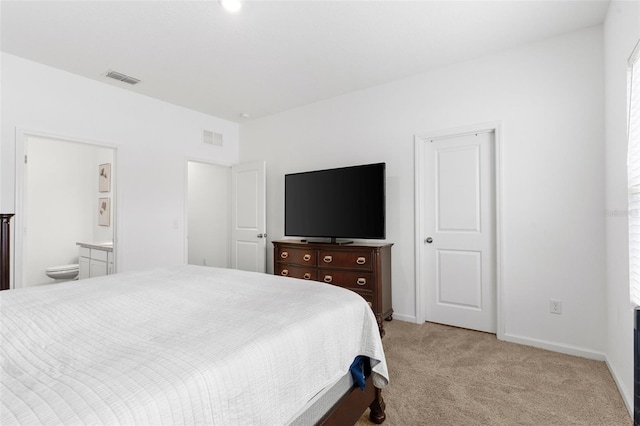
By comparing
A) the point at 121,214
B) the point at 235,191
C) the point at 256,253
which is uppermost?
the point at 235,191

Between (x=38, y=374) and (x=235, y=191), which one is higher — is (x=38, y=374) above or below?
below

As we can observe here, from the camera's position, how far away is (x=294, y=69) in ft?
10.8

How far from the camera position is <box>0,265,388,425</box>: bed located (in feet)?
2.40

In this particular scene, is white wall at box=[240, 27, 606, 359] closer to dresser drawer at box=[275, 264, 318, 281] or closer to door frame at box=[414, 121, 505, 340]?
door frame at box=[414, 121, 505, 340]

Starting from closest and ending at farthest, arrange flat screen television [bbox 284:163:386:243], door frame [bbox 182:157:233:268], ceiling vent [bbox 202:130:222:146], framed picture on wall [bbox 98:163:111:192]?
flat screen television [bbox 284:163:386:243] < door frame [bbox 182:157:233:268] < ceiling vent [bbox 202:130:222:146] < framed picture on wall [bbox 98:163:111:192]

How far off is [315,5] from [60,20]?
6.43 ft

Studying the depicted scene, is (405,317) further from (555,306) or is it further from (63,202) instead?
(63,202)

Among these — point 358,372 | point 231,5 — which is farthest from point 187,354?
point 231,5

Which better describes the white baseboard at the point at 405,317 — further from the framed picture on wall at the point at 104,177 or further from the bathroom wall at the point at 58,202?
the framed picture on wall at the point at 104,177

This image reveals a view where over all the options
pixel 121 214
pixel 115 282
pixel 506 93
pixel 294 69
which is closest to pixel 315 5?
pixel 294 69

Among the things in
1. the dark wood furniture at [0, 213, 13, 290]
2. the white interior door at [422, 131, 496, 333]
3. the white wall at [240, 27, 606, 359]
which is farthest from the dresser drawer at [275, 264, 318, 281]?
the dark wood furniture at [0, 213, 13, 290]

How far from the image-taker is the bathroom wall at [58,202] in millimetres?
4984

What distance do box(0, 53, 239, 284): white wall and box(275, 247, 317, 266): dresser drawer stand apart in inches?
55.7

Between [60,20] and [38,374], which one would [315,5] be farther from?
[38,374]
